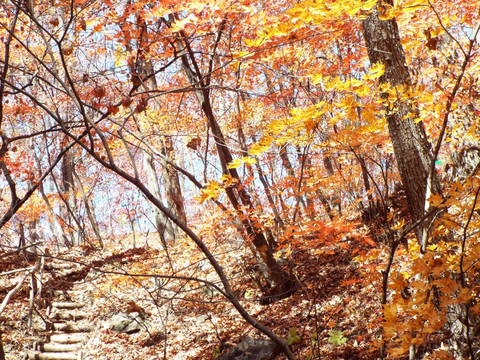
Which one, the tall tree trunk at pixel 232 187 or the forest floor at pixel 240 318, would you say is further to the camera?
the tall tree trunk at pixel 232 187

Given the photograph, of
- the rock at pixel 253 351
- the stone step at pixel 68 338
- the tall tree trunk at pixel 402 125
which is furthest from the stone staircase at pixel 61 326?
the tall tree trunk at pixel 402 125

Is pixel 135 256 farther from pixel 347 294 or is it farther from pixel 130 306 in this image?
pixel 347 294

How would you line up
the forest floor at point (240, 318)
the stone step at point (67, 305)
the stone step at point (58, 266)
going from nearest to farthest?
the forest floor at point (240, 318) < the stone step at point (67, 305) < the stone step at point (58, 266)

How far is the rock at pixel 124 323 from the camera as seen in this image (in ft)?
25.4

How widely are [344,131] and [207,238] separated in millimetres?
5648

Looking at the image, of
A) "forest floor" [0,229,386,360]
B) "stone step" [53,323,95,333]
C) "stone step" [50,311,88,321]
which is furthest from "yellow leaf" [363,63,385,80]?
"stone step" [50,311,88,321]

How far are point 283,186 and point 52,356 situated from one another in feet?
18.0

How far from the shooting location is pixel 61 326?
24.7ft

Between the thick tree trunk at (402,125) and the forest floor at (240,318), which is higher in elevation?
the thick tree trunk at (402,125)

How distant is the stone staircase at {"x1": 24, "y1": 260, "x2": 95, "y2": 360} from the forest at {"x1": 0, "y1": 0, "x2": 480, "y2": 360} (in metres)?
0.04

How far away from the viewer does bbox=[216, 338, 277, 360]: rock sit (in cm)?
515

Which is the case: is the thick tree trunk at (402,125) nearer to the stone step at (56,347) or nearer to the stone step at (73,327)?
the stone step at (56,347)

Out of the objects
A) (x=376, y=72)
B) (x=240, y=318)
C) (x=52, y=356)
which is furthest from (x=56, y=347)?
(x=376, y=72)

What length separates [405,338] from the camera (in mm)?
2104
